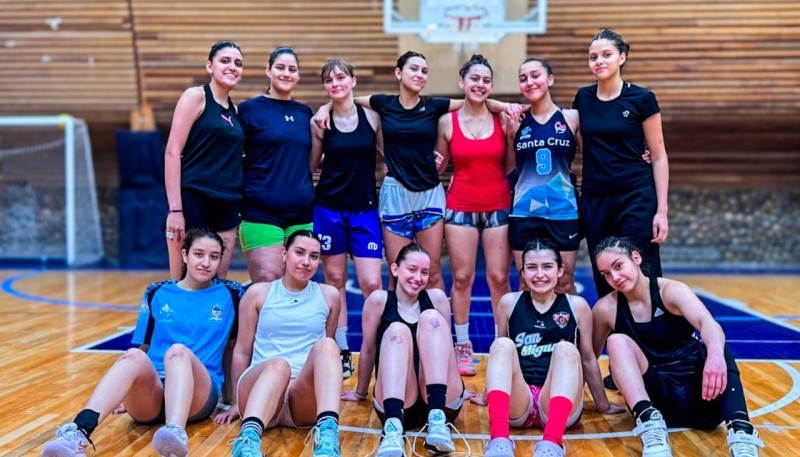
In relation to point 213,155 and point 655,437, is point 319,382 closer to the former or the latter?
point 655,437

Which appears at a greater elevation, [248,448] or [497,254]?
[497,254]

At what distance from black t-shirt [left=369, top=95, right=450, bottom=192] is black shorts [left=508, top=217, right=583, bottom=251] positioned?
58cm

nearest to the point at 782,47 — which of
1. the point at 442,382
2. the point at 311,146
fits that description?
the point at 311,146

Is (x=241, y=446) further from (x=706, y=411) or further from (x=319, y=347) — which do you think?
(x=706, y=411)

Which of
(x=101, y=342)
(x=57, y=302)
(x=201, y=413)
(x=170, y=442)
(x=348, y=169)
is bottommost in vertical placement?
(x=57, y=302)

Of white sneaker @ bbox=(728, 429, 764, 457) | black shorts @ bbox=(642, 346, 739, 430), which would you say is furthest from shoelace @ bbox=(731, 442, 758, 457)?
black shorts @ bbox=(642, 346, 739, 430)

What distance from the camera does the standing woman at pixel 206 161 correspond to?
3812mm

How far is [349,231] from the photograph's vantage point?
427 centimetres

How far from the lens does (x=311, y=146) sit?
13.7 feet

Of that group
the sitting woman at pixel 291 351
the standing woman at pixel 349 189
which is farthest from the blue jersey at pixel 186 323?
the standing woman at pixel 349 189

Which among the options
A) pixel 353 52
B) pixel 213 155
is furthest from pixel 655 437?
pixel 353 52

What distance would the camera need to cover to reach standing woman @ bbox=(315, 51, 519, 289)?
13.8 feet

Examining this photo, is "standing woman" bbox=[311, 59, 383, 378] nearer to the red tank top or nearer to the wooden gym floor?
the red tank top

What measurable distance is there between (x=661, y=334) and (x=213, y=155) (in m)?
2.38
